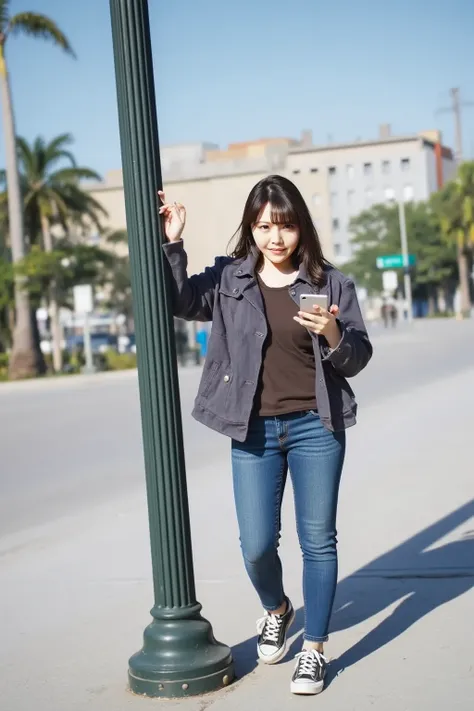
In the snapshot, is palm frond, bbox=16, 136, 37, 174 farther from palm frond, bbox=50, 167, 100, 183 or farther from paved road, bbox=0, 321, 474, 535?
paved road, bbox=0, 321, 474, 535

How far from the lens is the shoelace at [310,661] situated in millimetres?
4137

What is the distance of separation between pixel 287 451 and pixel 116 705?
40.4 inches

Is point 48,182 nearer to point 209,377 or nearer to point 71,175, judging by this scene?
point 71,175

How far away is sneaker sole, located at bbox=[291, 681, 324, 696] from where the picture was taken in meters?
4.08

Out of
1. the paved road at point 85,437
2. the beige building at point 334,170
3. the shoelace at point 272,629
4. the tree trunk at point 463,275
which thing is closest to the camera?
the shoelace at point 272,629

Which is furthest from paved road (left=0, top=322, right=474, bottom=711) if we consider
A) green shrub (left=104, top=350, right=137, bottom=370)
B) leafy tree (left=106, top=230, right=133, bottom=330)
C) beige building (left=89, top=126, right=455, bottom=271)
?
beige building (left=89, top=126, right=455, bottom=271)

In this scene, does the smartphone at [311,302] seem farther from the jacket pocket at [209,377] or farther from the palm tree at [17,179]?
the palm tree at [17,179]

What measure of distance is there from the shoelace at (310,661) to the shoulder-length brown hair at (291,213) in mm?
1251

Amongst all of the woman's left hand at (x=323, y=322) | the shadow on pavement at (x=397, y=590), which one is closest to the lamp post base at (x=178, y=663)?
the shadow on pavement at (x=397, y=590)

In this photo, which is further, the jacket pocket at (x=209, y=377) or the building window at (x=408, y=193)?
the building window at (x=408, y=193)

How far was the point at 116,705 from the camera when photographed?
416 cm

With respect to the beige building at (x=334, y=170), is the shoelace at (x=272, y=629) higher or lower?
lower

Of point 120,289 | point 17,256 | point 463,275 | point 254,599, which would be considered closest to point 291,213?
point 254,599

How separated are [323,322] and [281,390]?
0.37 m
